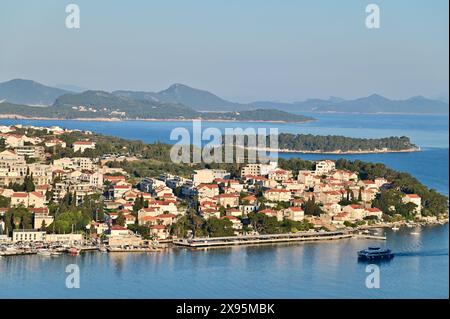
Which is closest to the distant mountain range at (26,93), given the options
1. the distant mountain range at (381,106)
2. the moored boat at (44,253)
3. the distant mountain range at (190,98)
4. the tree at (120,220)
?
the distant mountain range at (190,98)

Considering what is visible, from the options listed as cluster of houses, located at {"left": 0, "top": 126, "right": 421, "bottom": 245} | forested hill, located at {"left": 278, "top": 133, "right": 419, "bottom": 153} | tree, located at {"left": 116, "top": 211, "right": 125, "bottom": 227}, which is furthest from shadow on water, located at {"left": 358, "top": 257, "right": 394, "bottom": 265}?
forested hill, located at {"left": 278, "top": 133, "right": 419, "bottom": 153}

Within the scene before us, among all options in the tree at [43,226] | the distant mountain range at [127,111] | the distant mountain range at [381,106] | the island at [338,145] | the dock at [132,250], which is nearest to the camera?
the dock at [132,250]

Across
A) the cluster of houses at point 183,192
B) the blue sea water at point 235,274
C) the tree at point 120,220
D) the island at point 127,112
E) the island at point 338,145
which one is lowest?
the blue sea water at point 235,274

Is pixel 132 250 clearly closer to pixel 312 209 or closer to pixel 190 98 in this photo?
pixel 312 209

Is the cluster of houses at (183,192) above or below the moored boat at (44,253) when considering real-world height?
above

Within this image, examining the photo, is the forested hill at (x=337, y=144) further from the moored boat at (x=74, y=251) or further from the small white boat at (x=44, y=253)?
the small white boat at (x=44, y=253)

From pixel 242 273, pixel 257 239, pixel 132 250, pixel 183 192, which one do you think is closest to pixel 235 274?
pixel 242 273
